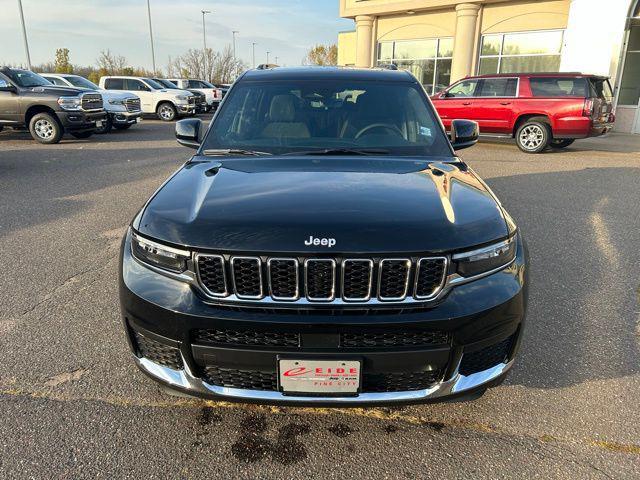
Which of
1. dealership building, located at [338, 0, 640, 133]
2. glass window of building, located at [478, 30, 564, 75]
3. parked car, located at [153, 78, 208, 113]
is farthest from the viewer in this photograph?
parked car, located at [153, 78, 208, 113]

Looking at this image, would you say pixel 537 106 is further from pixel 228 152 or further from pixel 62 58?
pixel 62 58

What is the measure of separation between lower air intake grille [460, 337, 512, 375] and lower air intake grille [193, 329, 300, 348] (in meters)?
0.74

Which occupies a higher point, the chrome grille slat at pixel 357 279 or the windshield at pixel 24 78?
the windshield at pixel 24 78

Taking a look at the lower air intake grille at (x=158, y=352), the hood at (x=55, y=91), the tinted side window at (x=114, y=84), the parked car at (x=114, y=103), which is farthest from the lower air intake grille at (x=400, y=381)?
the tinted side window at (x=114, y=84)

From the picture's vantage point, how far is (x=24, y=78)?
12719 mm

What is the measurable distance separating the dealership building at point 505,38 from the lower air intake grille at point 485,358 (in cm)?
1755

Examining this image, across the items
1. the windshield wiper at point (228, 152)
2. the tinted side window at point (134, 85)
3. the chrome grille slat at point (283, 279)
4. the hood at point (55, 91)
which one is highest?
the tinted side window at point (134, 85)

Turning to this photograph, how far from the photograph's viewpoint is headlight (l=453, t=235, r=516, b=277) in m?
2.04

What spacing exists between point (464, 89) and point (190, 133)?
38.3ft

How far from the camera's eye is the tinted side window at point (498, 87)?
41.2 feet

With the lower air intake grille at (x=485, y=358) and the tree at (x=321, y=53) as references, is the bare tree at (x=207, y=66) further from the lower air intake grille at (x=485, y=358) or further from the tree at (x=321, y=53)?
the lower air intake grille at (x=485, y=358)

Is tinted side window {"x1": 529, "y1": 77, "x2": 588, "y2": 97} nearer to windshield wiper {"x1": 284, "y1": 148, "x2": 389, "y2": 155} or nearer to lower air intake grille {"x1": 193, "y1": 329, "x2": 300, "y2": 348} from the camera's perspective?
windshield wiper {"x1": 284, "y1": 148, "x2": 389, "y2": 155}

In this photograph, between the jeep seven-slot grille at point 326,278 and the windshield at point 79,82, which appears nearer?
the jeep seven-slot grille at point 326,278

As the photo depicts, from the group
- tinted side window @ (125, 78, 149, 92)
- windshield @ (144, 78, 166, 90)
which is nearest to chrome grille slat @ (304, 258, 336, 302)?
tinted side window @ (125, 78, 149, 92)
